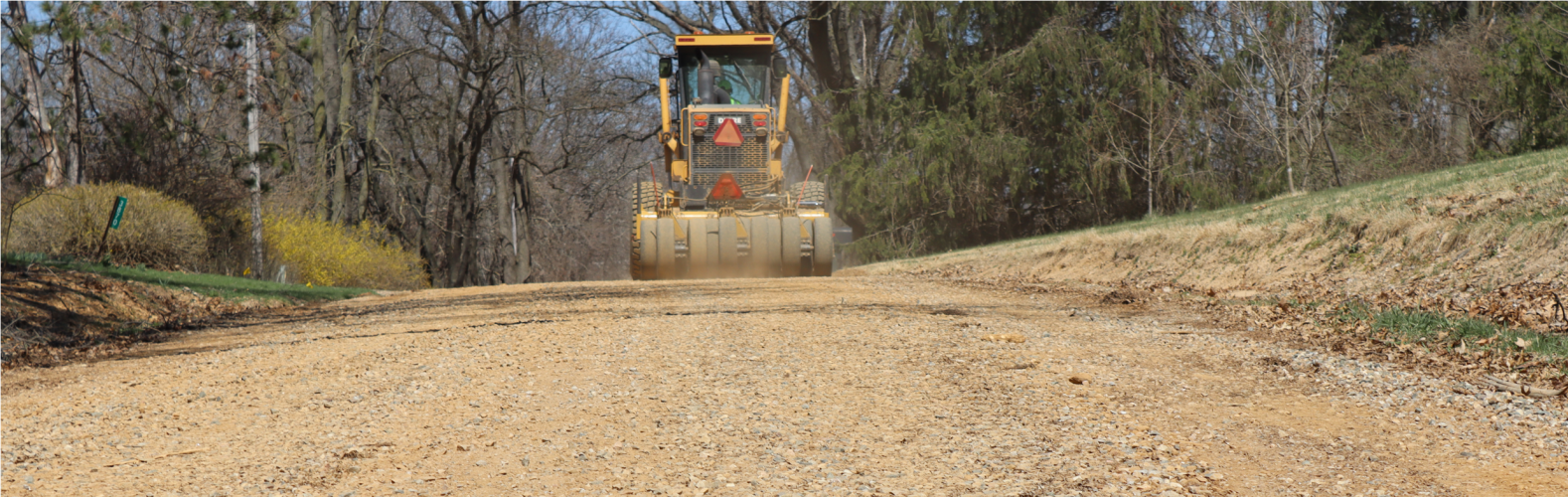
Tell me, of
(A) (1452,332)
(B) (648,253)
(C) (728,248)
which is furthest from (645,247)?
(A) (1452,332)

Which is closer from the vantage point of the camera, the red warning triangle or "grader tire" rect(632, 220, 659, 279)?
"grader tire" rect(632, 220, 659, 279)

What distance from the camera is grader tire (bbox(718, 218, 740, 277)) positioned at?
17188mm

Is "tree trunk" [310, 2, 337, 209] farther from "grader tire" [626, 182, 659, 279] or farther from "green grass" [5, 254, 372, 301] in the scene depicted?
"grader tire" [626, 182, 659, 279]

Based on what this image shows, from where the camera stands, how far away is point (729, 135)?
1886 centimetres

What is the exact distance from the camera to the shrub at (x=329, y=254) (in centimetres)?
1981

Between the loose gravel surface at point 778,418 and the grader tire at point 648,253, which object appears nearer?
the loose gravel surface at point 778,418

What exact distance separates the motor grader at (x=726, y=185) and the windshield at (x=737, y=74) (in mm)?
17

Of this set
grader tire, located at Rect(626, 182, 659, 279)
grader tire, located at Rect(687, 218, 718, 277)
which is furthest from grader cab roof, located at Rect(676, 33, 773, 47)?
grader tire, located at Rect(687, 218, 718, 277)

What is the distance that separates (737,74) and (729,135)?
1435mm

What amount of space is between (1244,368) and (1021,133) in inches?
915

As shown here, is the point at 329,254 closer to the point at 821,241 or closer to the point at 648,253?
the point at 648,253

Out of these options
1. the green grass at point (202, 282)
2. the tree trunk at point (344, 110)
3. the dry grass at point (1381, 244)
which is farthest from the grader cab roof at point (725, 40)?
the tree trunk at point (344, 110)

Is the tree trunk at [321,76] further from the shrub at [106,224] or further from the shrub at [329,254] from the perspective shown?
the shrub at [106,224]

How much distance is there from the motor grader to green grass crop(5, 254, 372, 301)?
477 cm
